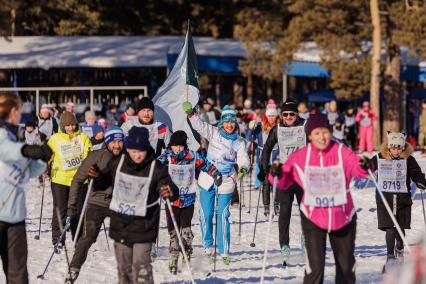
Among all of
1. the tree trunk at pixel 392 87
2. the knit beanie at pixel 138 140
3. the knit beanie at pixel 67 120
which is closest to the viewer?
the knit beanie at pixel 138 140

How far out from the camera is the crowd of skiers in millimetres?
8258

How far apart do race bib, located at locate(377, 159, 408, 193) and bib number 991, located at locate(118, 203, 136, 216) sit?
407cm

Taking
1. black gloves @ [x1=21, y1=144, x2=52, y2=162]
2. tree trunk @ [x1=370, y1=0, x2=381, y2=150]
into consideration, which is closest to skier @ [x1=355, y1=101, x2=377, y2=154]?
Answer: tree trunk @ [x1=370, y1=0, x2=381, y2=150]

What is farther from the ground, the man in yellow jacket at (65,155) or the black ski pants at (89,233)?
the man in yellow jacket at (65,155)

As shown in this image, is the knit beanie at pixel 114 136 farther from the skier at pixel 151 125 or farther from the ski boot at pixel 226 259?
the ski boot at pixel 226 259

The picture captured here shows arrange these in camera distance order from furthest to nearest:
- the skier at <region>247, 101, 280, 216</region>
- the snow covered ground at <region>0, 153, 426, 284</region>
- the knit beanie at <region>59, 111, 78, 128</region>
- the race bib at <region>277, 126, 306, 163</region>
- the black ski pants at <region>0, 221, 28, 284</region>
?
the skier at <region>247, 101, 280, 216</region> < the knit beanie at <region>59, 111, 78, 128</region> < the race bib at <region>277, 126, 306, 163</region> < the snow covered ground at <region>0, 153, 426, 284</region> < the black ski pants at <region>0, 221, 28, 284</region>

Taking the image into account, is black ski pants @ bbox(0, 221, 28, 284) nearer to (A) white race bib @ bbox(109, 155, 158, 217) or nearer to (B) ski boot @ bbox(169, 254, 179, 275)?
(A) white race bib @ bbox(109, 155, 158, 217)

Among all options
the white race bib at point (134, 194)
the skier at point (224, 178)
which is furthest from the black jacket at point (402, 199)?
the white race bib at point (134, 194)

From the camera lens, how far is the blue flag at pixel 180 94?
575 inches

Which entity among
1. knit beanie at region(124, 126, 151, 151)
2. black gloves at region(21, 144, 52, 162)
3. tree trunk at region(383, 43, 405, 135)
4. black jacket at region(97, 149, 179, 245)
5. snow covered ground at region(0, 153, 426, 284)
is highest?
tree trunk at region(383, 43, 405, 135)

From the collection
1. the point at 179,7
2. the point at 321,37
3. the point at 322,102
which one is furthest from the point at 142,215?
the point at 179,7

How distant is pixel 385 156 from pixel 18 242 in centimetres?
500

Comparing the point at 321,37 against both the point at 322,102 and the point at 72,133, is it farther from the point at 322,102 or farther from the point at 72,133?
the point at 72,133

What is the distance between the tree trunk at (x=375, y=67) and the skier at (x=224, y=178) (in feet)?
68.7
